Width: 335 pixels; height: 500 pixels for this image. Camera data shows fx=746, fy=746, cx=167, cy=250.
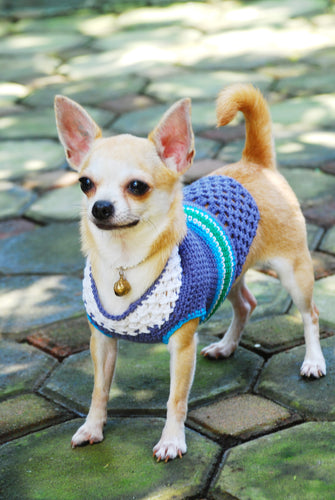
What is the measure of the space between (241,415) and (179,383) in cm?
30

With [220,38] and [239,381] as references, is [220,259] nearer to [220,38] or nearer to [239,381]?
[239,381]

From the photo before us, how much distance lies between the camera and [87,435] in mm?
2389

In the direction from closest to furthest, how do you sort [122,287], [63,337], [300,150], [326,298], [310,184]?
[122,287] < [63,337] < [326,298] < [310,184] < [300,150]

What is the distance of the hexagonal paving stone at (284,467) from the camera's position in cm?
209

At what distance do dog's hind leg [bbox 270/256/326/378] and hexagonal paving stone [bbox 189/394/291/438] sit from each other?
244mm

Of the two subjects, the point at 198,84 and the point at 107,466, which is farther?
the point at 198,84

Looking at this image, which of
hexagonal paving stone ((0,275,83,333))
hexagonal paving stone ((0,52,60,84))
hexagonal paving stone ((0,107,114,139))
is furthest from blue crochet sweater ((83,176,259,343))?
hexagonal paving stone ((0,52,60,84))

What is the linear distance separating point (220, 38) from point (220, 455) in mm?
6443

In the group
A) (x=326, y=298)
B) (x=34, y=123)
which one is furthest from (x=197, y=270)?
(x=34, y=123)

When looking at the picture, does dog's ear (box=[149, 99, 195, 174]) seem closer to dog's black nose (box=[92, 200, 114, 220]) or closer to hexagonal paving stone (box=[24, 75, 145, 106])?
dog's black nose (box=[92, 200, 114, 220])

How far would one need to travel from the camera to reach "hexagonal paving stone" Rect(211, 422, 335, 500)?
2.09 m

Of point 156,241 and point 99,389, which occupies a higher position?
point 156,241

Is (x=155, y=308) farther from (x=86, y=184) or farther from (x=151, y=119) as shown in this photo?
(x=151, y=119)

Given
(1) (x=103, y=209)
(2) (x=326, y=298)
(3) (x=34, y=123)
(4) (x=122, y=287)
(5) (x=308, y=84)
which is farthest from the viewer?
(5) (x=308, y=84)
